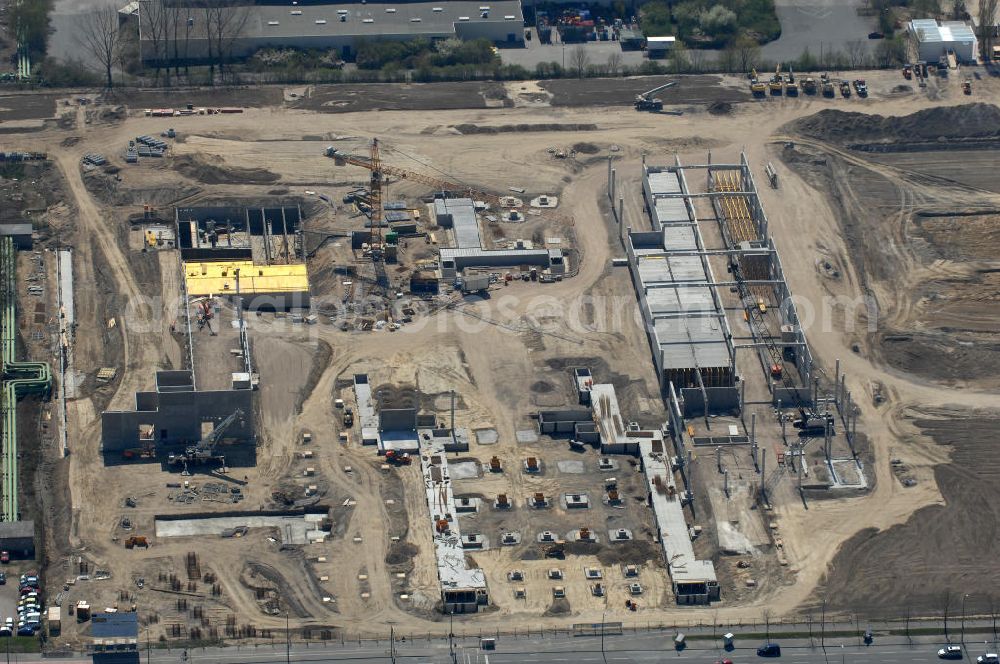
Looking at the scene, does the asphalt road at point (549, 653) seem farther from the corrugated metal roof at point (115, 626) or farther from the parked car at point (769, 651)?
the corrugated metal roof at point (115, 626)

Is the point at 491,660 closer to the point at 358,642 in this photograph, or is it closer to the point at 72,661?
the point at 358,642

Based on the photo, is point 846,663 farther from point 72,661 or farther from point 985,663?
point 72,661

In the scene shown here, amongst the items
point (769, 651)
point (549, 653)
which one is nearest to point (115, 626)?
point (549, 653)

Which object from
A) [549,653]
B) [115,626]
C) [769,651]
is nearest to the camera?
[115,626]

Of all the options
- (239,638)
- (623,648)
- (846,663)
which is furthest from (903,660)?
(239,638)

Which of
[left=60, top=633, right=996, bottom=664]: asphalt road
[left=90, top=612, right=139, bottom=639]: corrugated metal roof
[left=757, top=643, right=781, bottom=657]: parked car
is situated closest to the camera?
[left=90, top=612, right=139, bottom=639]: corrugated metal roof

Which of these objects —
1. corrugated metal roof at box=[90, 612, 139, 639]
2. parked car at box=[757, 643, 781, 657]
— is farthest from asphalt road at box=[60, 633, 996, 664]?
corrugated metal roof at box=[90, 612, 139, 639]

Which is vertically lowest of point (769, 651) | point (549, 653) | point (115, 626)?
point (769, 651)

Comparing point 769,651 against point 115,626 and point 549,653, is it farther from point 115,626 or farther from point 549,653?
point 115,626

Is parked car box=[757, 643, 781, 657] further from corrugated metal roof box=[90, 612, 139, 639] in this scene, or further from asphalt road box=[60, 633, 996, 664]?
corrugated metal roof box=[90, 612, 139, 639]

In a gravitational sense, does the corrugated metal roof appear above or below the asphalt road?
above
